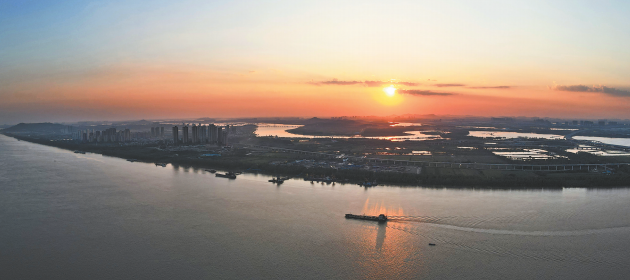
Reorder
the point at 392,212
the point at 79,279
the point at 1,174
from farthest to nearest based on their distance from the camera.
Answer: the point at 1,174, the point at 392,212, the point at 79,279

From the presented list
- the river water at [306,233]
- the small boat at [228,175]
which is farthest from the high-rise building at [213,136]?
the river water at [306,233]

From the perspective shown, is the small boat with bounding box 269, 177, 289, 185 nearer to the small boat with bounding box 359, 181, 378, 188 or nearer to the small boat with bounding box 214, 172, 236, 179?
the small boat with bounding box 214, 172, 236, 179

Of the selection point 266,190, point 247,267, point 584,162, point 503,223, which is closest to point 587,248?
point 503,223

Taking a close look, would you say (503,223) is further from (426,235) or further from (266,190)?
(266,190)

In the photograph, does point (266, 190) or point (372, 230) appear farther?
point (266, 190)

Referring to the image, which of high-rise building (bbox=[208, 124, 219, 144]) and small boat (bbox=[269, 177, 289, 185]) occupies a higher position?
high-rise building (bbox=[208, 124, 219, 144])

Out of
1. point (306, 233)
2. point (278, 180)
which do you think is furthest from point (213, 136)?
point (306, 233)

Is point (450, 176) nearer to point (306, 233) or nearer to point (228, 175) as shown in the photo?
point (306, 233)

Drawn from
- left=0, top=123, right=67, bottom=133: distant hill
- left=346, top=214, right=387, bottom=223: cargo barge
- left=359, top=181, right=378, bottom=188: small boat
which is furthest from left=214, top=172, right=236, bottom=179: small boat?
left=0, top=123, right=67, bottom=133: distant hill
